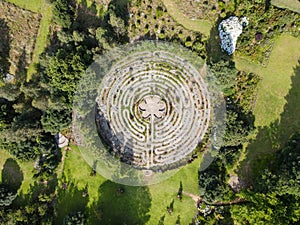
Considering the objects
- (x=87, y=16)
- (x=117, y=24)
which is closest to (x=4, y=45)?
(x=87, y=16)

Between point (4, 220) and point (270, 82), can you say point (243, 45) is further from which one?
point (4, 220)

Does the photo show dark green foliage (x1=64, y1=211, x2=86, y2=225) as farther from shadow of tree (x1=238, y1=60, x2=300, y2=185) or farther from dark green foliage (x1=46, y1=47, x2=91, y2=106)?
shadow of tree (x1=238, y1=60, x2=300, y2=185)

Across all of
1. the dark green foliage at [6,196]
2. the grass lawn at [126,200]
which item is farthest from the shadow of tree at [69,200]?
the dark green foliage at [6,196]

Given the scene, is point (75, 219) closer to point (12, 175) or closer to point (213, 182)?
point (12, 175)

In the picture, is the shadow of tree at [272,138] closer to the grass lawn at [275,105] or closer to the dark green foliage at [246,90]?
the grass lawn at [275,105]

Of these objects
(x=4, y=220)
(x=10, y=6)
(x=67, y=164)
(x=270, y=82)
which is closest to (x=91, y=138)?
(x=67, y=164)

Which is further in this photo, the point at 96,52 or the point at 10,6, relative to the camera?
the point at 10,6
